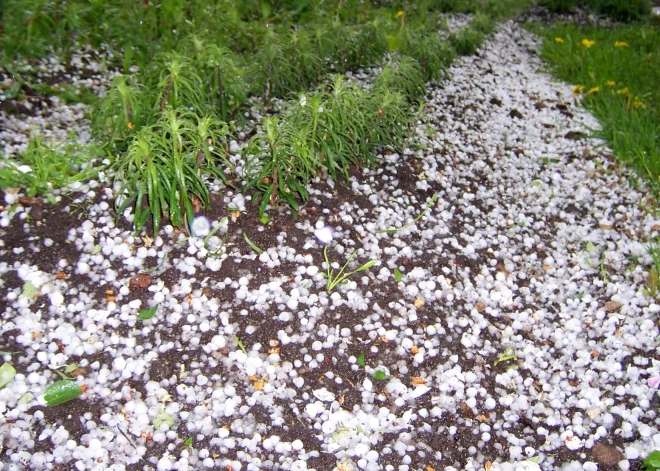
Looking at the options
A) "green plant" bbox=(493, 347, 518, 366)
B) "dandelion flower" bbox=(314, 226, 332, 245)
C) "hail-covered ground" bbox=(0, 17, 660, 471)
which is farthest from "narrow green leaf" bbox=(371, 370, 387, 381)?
"dandelion flower" bbox=(314, 226, 332, 245)

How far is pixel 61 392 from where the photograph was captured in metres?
2.20

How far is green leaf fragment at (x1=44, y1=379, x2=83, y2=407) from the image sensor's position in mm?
2176

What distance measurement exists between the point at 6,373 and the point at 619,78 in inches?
194

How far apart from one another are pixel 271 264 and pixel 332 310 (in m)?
0.38

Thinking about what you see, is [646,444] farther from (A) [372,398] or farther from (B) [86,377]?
(B) [86,377]

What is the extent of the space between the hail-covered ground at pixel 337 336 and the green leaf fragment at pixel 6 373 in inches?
0.7

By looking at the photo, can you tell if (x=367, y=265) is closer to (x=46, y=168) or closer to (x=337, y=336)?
(x=337, y=336)

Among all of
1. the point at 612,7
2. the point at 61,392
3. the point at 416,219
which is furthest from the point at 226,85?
the point at 612,7

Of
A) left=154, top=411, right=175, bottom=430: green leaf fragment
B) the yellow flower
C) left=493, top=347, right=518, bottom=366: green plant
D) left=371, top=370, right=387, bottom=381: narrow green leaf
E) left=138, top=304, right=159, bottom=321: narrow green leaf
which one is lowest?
left=154, top=411, right=175, bottom=430: green leaf fragment

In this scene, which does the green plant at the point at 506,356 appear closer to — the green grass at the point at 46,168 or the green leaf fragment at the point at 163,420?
the green leaf fragment at the point at 163,420

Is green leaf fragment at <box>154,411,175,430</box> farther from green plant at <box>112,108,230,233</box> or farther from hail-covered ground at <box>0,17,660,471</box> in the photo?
green plant at <box>112,108,230,233</box>

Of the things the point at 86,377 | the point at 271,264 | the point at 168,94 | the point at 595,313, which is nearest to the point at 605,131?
the point at 595,313

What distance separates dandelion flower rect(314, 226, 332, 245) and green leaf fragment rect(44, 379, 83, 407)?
4.27ft

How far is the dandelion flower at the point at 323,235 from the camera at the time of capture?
114 inches
